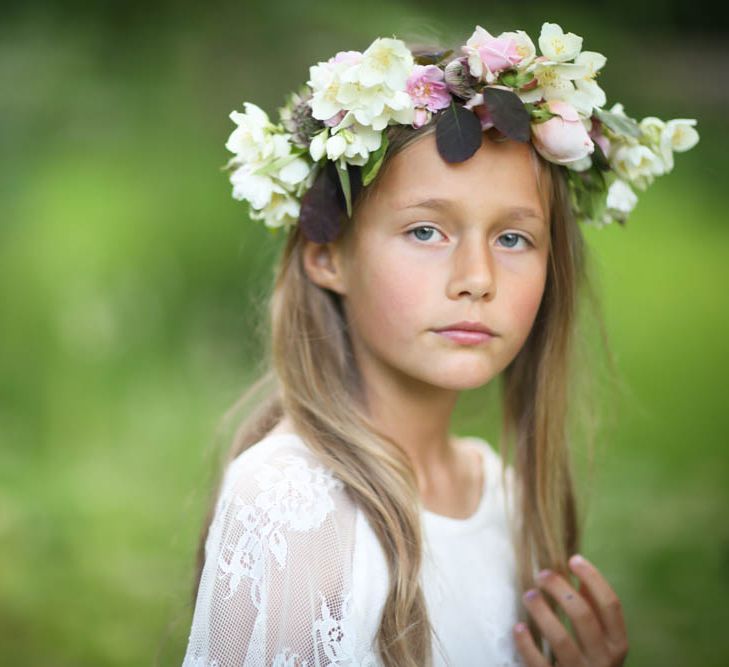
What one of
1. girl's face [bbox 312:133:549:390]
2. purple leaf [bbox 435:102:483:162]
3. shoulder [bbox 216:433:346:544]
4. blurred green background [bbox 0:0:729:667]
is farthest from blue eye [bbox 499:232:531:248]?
blurred green background [bbox 0:0:729:667]

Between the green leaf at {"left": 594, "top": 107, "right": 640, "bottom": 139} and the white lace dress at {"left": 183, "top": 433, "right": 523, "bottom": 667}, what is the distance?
0.90m

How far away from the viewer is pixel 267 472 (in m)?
1.79

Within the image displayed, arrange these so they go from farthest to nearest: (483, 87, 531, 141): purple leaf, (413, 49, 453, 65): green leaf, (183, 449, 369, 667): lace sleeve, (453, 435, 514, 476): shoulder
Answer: (453, 435, 514, 476): shoulder
(413, 49, 453, 65): green leaf
(483, 87, 531, 141): purple leaf
(183, 449, 369, 667): lace sleeve

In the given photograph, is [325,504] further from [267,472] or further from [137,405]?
[137,405]

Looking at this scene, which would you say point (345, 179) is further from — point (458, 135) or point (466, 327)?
point (466, 327)

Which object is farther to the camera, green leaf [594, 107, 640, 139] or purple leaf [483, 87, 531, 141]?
green leaf [594, 107, 640, 139]

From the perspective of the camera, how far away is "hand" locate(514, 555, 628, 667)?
2.08m

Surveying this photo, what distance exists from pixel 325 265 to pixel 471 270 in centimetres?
40

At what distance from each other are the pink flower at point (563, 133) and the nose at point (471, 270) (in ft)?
0.78

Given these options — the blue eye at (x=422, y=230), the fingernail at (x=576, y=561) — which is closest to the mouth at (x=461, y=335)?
the blue eye at (x=422, y=230)

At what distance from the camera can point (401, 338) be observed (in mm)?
1896

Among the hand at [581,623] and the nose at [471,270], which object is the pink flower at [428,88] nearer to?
the nose at [471,270]

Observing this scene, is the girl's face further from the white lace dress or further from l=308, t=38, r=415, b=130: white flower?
the white lace dress

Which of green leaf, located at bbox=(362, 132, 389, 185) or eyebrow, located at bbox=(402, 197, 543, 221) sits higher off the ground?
green leaf, located at bbox=(362, 132, 389, 185)
